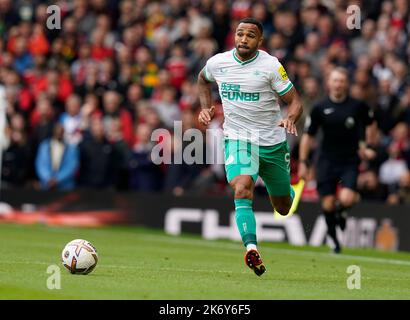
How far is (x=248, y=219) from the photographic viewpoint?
38.8 feet

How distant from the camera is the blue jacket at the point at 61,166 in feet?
71.6

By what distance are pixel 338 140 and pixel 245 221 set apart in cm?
519

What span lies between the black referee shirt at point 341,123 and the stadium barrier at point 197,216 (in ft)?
6.93

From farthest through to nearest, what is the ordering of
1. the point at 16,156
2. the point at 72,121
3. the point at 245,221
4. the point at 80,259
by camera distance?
the point at 72,121
the point at 16,156
the point at 245,221
the point at 80,259

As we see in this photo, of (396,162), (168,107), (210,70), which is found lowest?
(396,162)

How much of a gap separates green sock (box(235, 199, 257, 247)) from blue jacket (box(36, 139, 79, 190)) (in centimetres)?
1031

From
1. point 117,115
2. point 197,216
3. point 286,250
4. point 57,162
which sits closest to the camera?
point 286,250

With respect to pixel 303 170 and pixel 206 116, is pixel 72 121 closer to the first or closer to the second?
pixel 303 170

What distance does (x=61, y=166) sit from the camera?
865 inches

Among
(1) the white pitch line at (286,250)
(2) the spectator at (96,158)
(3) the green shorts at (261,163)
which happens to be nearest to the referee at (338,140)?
(1) the white pitch line at (286,250)

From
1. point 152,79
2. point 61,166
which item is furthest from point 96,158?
point 152,79

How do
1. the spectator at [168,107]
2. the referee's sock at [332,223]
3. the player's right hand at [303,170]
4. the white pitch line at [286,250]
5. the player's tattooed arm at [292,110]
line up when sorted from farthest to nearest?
the spectator at [168,107]
the referee's sock at [332,223]
the player's right hand at [303,170]
the white pitch line at [286,250]
the player's tattooed arm at [292,110]

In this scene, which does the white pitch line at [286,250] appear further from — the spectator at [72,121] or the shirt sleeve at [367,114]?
the spectator at [72,121]
